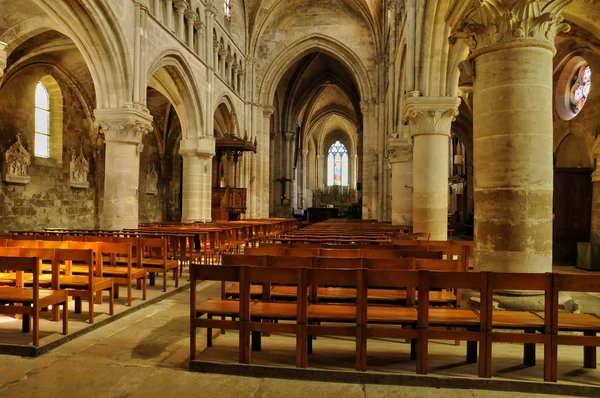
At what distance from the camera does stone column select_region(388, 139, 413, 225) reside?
15.5 m

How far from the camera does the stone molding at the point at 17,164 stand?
13906 millimetres

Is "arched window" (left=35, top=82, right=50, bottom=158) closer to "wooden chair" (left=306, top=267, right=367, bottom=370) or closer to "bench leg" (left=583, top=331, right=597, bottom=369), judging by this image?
"wooden chair" (left=306, top=267, right=367, bottom=370)

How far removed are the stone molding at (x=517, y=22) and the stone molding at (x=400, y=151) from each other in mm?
10833

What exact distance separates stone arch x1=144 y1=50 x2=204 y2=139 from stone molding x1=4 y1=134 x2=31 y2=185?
5.03 metres

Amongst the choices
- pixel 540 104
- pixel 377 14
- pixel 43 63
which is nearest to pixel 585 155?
pixel 540 104

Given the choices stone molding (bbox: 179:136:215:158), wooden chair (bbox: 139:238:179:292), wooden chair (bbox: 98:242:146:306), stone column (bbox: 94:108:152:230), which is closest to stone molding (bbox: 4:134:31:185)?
stone column (bbox: 94:108:152:230)

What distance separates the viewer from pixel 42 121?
16.2 metres

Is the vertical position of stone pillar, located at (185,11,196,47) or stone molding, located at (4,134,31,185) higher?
stone pillar, located at (185,11,196,47)

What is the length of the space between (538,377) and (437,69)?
9027 mm

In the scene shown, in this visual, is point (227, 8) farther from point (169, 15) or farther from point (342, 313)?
point (342, 313)

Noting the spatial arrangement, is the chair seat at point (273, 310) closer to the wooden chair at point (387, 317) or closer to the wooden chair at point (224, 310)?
the wooden chair at point (224, 310)

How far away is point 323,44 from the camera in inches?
1017

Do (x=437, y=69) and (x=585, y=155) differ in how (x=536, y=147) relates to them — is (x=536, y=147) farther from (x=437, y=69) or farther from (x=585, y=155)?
(x=585, y=155)

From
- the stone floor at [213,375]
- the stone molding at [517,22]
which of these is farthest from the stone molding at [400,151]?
the stone floor at [213,375]
